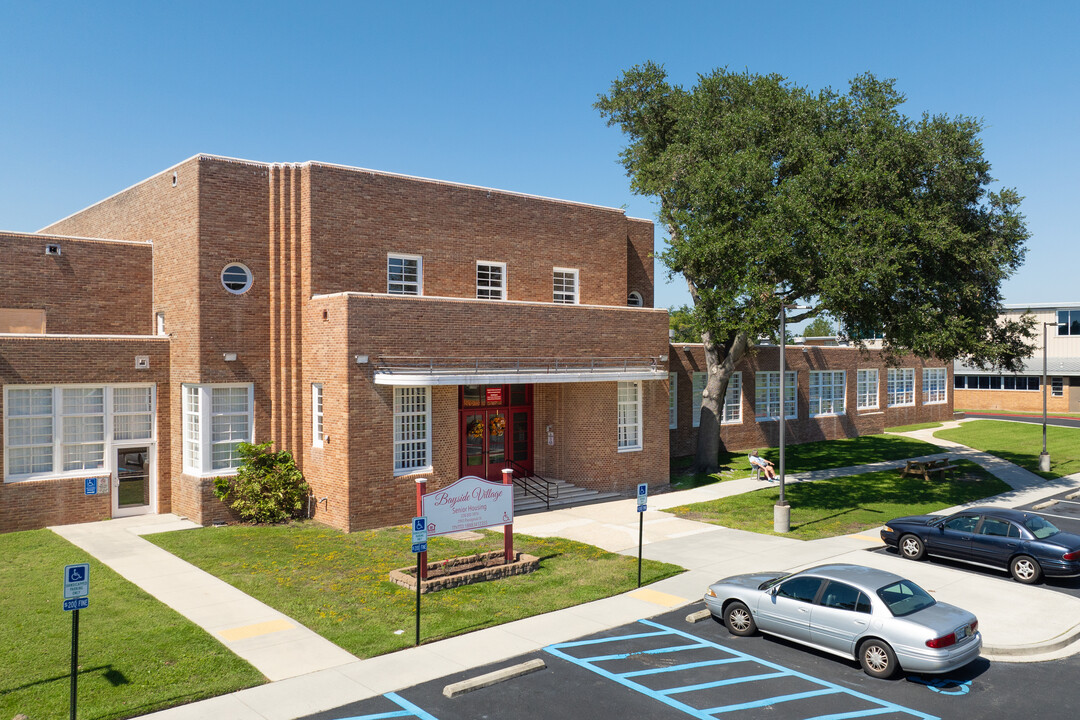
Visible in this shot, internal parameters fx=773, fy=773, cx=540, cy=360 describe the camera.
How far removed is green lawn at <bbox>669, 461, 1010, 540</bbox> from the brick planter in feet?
26.6

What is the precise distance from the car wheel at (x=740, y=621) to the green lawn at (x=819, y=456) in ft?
47.8

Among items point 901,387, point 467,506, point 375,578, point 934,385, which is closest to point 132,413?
point 375,578

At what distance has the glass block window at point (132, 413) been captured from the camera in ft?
71.6

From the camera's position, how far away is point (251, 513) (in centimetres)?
2141

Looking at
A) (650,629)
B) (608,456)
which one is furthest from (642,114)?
(650,629)

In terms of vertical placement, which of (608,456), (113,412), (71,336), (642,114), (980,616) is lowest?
(980,616)

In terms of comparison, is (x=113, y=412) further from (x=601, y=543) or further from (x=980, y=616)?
(x=980, y=616)

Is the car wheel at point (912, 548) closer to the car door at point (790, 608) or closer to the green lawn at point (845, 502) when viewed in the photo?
the green lawn at point (845, 502)

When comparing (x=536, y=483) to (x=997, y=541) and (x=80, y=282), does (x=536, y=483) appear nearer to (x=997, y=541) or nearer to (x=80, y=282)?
(x=997, y=541)

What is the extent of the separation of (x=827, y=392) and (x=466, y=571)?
102ft

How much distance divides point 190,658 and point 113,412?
40.4 feet

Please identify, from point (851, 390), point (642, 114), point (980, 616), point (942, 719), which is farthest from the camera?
point (851, 390)

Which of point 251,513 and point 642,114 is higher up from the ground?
point 642,114

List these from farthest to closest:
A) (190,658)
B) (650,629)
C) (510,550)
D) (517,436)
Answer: (517,436)
(510,550)
(650,629)
(190,658)
